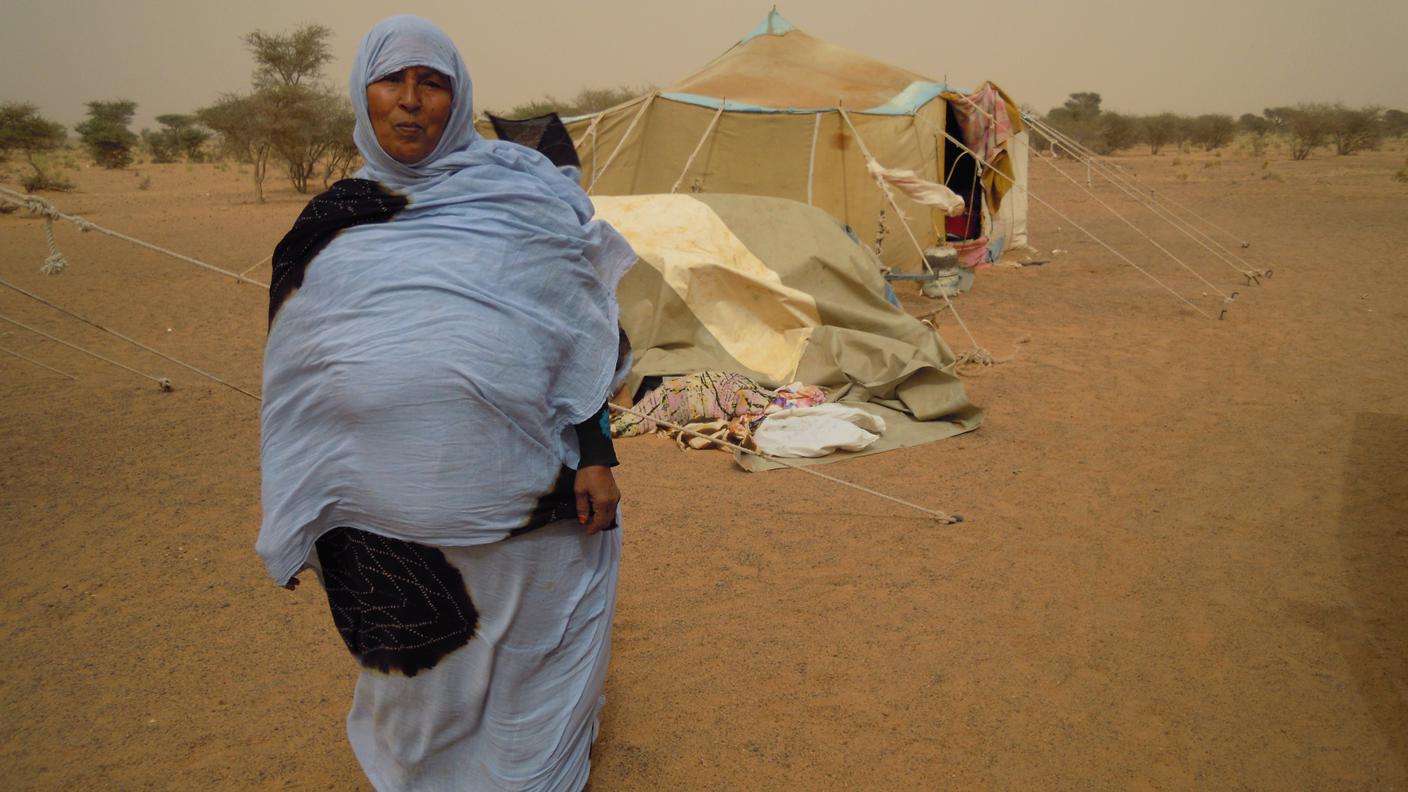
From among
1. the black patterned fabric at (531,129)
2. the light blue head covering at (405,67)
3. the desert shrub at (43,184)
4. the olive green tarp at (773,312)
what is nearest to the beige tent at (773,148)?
the black patterned fabric at (531,129)

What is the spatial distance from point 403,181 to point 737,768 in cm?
159

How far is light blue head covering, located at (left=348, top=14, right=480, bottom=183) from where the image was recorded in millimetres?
1551

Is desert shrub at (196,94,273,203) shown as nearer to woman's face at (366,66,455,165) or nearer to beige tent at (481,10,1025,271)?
beige tent at (481,10,1025,271)

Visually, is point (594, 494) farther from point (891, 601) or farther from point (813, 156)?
point (813, 156)

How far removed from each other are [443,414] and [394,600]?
0.39m

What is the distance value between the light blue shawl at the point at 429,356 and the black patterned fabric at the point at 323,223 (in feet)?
0.06

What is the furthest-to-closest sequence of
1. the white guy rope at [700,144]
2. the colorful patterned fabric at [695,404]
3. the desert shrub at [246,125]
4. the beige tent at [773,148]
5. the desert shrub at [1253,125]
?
the desert shrub at [1253,125], the desert shrub at [246,125], the beige tent at [773,148], the white guy rope at [700,144], the colorful patterned fabric at [695,404]

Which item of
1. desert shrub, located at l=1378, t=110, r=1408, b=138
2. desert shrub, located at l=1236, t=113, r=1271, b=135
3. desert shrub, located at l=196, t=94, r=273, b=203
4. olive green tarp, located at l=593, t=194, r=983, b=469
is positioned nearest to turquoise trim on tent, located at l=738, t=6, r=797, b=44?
olive green tarp, located at l=593, t=194, r=983, b=469

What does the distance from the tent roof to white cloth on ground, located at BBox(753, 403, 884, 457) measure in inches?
186

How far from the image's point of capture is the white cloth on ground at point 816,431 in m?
4.53

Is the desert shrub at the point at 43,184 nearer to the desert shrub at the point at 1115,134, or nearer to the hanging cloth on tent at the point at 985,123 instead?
the hanging cloth on tent at the point at 985,123

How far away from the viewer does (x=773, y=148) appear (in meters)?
8.75

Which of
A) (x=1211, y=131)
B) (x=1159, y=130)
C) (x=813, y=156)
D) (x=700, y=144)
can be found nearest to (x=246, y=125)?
(x=700, y=144)

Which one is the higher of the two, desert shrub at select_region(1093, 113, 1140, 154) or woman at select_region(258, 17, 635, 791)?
desert shrub at select_region(1093, 113, 1140, 154)
